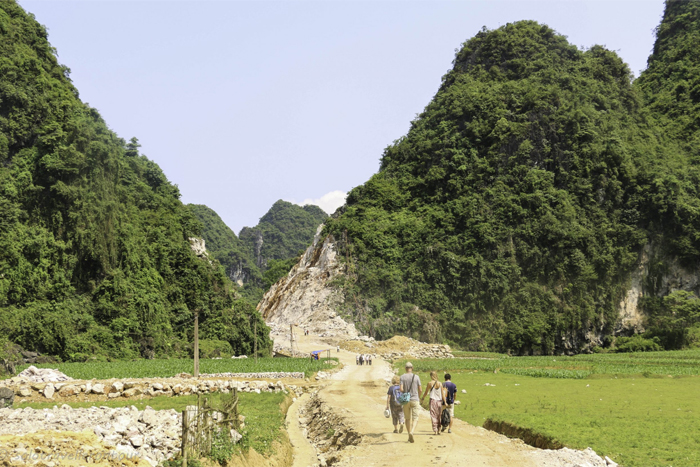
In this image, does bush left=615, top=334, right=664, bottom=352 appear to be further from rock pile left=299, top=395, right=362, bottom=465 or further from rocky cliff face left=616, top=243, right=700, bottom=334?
rock pile left=299, top=395, right=362, bottom=465

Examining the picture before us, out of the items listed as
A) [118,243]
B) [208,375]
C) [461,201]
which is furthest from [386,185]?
[208,375]

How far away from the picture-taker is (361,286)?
240 ft

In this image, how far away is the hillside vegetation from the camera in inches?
2864

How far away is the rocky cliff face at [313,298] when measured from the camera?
68.3 meters

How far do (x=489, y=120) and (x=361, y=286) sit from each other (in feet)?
123

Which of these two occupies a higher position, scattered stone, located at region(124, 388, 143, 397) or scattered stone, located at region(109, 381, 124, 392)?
scattered stone, located at region(109, 381, 124, 392)

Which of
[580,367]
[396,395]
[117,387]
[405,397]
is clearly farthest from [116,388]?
[580,367]

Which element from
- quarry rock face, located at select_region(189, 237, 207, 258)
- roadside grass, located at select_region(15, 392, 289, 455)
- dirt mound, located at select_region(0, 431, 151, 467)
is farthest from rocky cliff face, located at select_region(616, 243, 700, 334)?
dirt mound, located at select_region(0, 431, 151, 467)

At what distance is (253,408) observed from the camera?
68.4 feet

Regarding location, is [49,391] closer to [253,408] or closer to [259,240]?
[253,408]

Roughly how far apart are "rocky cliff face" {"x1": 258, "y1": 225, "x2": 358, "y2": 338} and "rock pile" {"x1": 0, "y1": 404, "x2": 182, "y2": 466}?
52.2m

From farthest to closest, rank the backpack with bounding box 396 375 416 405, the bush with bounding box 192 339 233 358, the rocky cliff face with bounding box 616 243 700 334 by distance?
the rocky cliff face with bounding box 616 243 700 334 < the bush with bounding box 192 339 233 358 < the backpack with bounding box 396 375 416 405

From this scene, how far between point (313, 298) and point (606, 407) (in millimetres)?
54793

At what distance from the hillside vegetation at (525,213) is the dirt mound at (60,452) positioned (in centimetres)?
5970
